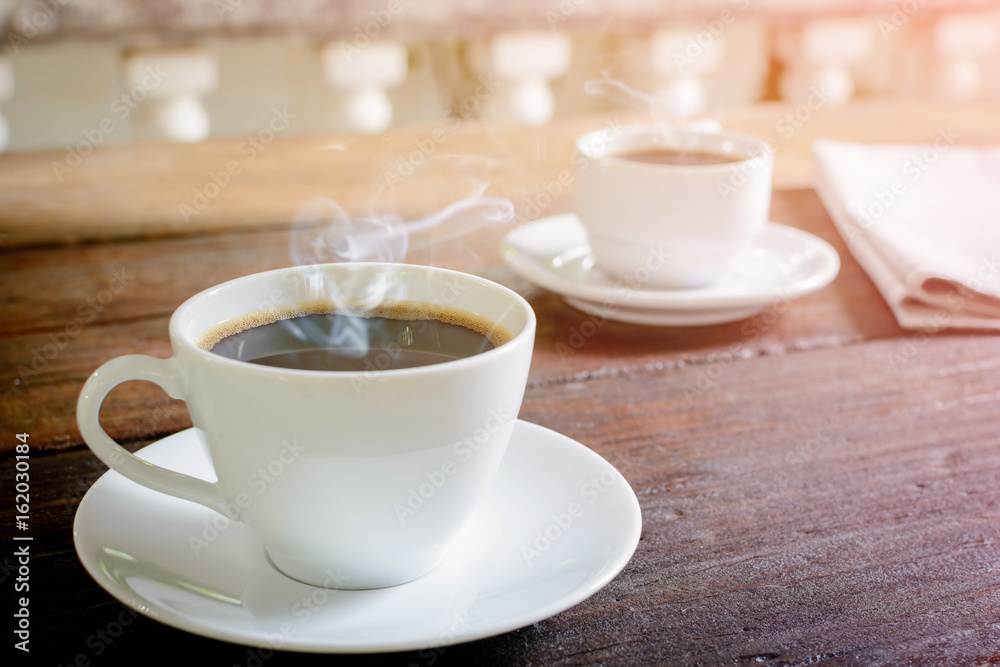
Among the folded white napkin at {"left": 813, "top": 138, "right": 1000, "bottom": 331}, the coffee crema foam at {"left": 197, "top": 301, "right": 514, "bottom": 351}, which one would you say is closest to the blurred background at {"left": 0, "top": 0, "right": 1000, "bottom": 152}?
the folded white napkin at {"left": 813, "top": 138, "right": 1000, "bottom": 331}

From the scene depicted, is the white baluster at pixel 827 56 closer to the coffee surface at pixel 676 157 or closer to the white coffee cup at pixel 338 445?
the coffee surface at pixel 676 157

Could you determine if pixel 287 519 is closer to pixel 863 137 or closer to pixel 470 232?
pixel 470 232

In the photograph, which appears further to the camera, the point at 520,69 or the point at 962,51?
the point at 962,51

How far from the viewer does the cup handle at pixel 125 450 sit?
19.7 inches

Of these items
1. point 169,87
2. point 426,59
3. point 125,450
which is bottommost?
point 426,59

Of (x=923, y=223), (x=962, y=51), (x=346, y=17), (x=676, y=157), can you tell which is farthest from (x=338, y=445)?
(x=962, y=51)

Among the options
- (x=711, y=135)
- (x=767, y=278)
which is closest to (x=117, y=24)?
(x=711, y=135)

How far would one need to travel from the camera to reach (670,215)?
960mm

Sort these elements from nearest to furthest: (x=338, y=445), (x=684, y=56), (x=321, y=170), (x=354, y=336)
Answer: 1. (x=338, y=445)
2. (x=354, y=336)
3. (x=321, y=170)
4. (x=684, y=56)

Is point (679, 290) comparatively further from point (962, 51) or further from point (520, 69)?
point (962, 51)

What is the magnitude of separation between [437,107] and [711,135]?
6.73 feet

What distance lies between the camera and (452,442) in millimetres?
468

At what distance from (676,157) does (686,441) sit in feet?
1.74

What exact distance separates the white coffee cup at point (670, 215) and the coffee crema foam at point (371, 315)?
0.43 metres
